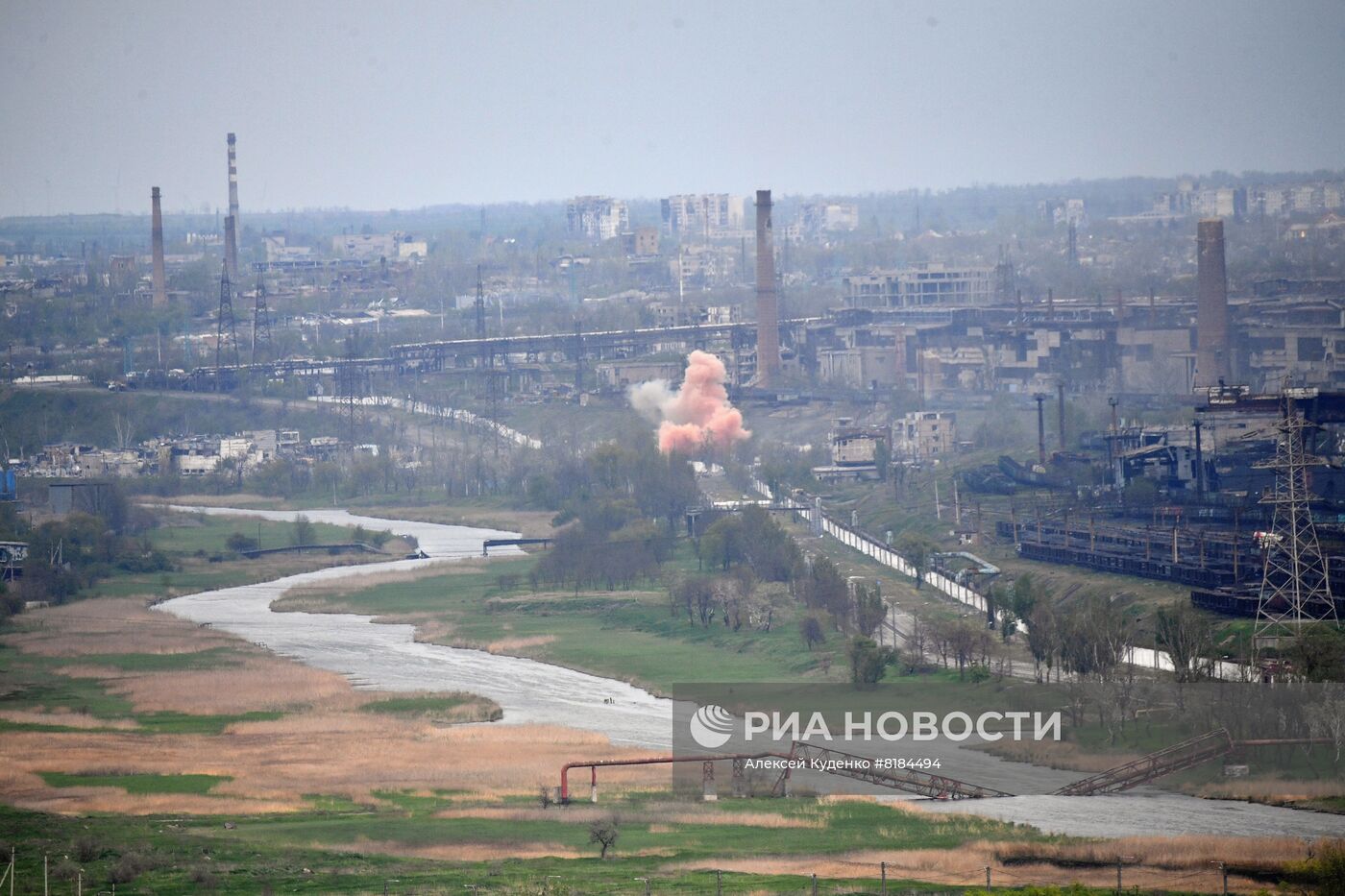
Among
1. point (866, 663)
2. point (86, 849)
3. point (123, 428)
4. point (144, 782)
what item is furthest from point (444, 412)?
point (86, 849)

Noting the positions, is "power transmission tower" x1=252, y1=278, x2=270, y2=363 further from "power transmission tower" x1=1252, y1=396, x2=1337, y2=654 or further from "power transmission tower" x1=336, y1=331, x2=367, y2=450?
"power transmission tower" x1=1252, y1=396, x2=1337, y2=654

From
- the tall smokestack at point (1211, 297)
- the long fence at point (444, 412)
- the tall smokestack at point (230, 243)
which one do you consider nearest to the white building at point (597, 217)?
the tall smokestack at point (230, 243)

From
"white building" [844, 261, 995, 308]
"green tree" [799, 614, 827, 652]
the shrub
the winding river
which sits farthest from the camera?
"white building" [844, 261, 995, 308]

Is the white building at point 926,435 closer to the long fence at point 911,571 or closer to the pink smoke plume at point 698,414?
the long fence at point 911,571

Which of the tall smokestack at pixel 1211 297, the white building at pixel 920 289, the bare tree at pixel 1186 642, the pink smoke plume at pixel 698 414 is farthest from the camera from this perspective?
the white building at pixel 920 289

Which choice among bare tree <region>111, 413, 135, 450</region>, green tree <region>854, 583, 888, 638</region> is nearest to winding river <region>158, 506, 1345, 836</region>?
green tree <region>854, 583, 888, 638</region>

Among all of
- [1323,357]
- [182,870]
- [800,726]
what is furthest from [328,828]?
[1323,357]
